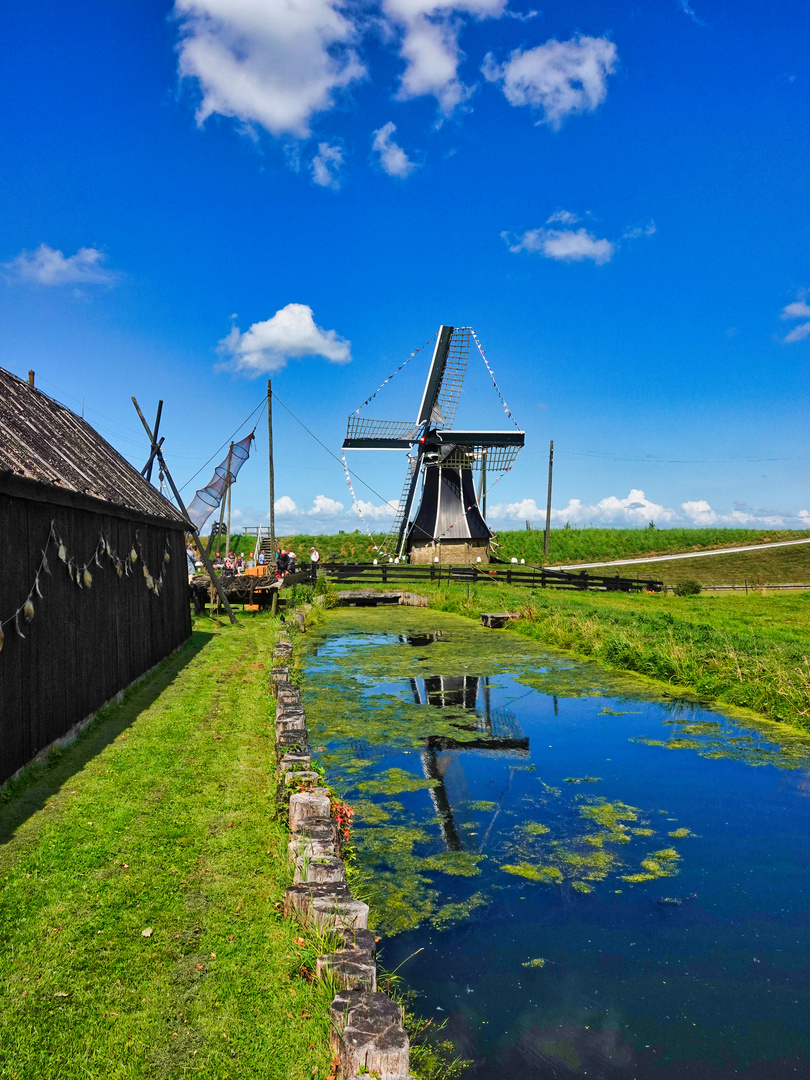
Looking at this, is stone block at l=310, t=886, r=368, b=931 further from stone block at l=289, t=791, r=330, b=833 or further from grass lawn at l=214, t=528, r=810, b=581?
grass lawn at l=214, t=528, r=810, b=581

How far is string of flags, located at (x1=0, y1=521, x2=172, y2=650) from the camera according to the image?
234 inches

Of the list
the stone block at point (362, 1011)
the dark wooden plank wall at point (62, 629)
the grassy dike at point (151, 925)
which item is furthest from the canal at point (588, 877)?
the dark wooden plank wall at point (62, 629)

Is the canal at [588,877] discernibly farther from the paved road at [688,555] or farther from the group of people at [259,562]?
the paved road at [688,555]

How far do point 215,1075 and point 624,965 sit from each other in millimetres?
2497

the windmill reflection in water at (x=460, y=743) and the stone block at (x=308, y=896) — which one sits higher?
the stone block at (x=308, y=896)

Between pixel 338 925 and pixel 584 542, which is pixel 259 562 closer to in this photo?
pixel 338 925

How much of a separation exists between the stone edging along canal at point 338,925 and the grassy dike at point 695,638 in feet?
24.2

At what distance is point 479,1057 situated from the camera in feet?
11.1

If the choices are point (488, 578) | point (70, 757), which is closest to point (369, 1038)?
point (70, 757)

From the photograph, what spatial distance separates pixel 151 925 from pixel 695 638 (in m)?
11.4

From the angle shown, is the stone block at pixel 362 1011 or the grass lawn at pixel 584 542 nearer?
the stone block at pixel 362 1011

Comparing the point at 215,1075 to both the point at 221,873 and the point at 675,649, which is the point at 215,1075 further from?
the point at 675,649

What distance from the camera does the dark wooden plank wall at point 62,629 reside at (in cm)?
578

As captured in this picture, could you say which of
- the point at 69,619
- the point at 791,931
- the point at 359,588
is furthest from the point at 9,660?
the point at 359,588
